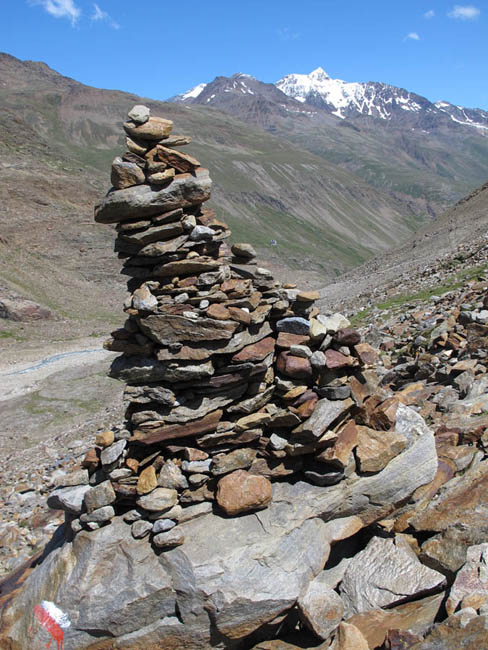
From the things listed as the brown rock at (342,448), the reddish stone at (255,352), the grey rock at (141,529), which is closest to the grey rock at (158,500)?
the grey rock at (141,529)

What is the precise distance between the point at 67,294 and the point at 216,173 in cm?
12821

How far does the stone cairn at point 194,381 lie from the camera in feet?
30.4

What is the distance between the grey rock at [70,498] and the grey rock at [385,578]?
514 centimetres

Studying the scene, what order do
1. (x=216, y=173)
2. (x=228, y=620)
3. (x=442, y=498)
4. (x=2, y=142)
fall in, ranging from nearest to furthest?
(x=228, y=620)
(x=442, y=498)
(x=2, y=142)
(x=216, y=173)

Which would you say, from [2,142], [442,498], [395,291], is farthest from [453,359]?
[2,142]

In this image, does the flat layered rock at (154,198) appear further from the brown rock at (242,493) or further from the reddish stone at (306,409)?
the brown rock at (242,493)

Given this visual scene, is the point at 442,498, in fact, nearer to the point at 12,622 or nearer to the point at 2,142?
the point at 12,622

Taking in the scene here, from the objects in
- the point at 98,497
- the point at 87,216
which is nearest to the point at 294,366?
the point at 98,497

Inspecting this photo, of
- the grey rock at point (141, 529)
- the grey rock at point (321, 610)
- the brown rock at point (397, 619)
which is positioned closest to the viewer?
the brown rock at point (397, 619)

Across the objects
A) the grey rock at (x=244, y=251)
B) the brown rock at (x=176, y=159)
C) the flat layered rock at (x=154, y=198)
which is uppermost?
the brown rock at (x=176, y=159)

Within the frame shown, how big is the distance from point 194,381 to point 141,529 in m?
2.82

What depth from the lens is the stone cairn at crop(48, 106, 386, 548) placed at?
9.27 metres

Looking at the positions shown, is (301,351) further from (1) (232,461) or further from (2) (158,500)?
(2) (158,500)

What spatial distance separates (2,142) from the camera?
90250mm
